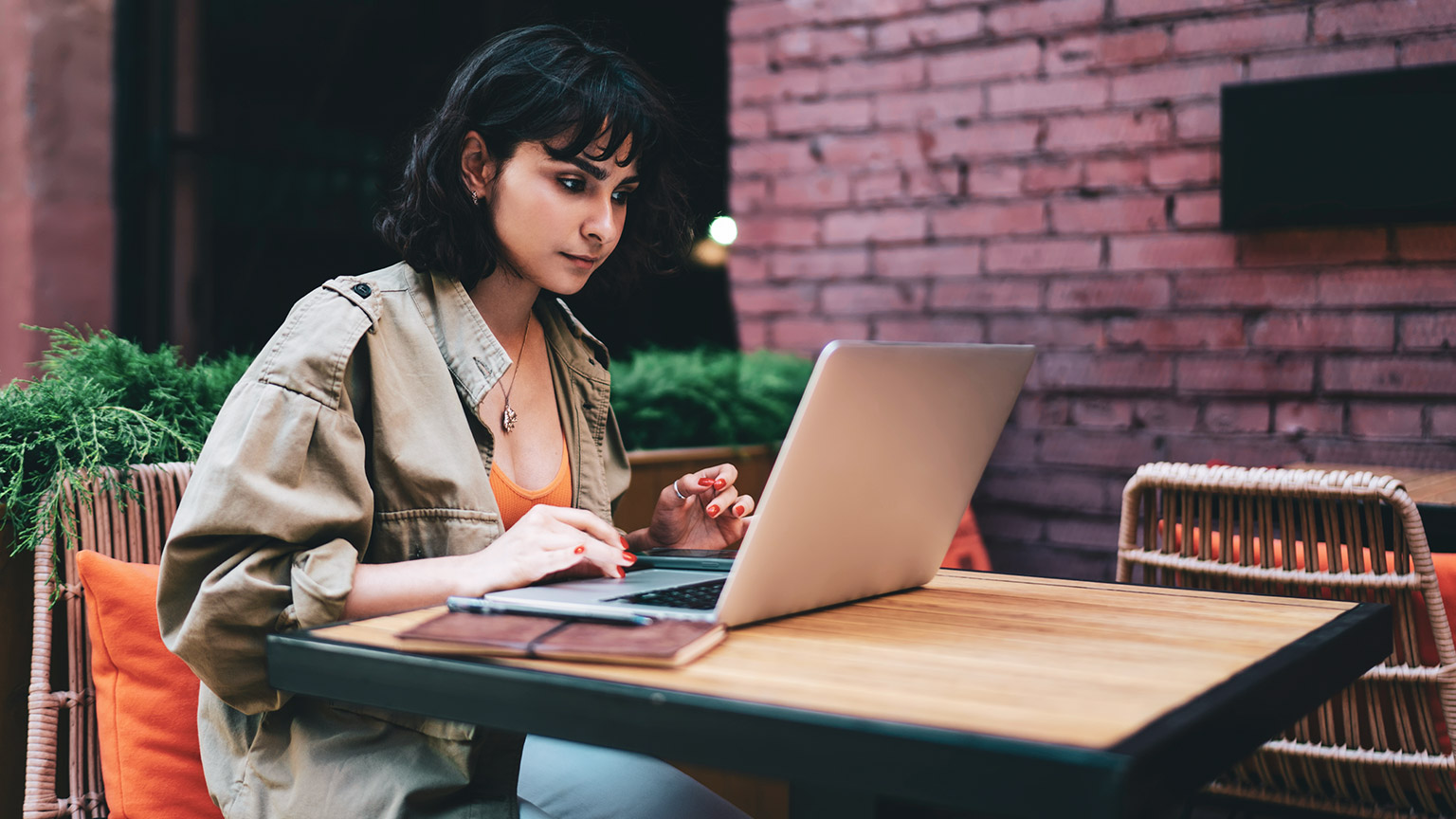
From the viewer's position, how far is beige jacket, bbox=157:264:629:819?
1.07 meters

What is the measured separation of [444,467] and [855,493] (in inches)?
18.4

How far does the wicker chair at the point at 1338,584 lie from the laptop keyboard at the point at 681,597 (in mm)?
789

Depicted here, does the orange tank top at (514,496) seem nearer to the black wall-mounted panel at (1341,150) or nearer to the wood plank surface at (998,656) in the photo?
the wood plank surface at (998,656)

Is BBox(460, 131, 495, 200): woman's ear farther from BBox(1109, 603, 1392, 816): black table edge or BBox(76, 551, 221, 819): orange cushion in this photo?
BBox(1109, 603, 1392, 816): black table edge

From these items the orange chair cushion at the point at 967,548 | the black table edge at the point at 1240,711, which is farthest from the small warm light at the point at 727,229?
the black table edge at the point at 1240,711

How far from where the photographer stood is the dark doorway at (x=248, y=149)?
4.05m

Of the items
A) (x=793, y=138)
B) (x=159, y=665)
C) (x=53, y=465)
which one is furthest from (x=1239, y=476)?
(x=793, y=138)

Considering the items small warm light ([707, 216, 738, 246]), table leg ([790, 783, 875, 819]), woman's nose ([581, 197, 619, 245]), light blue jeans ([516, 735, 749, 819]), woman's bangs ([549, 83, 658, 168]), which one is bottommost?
light blue jeans ([516, 735, 749, 819])

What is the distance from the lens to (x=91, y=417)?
5.04 ft

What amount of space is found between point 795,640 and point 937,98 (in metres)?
2.69

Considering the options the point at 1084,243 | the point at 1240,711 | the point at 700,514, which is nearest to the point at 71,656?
the point at 700,514

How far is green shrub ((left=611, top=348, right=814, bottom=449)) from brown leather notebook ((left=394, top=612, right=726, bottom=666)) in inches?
67.9

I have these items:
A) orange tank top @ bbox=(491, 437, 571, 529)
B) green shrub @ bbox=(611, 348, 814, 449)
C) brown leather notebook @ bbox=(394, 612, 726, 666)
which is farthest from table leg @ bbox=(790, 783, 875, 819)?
green shrub @ bbox=(611, 348, 814, 449)

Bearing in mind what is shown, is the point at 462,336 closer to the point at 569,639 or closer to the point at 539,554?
the point at 539,554
